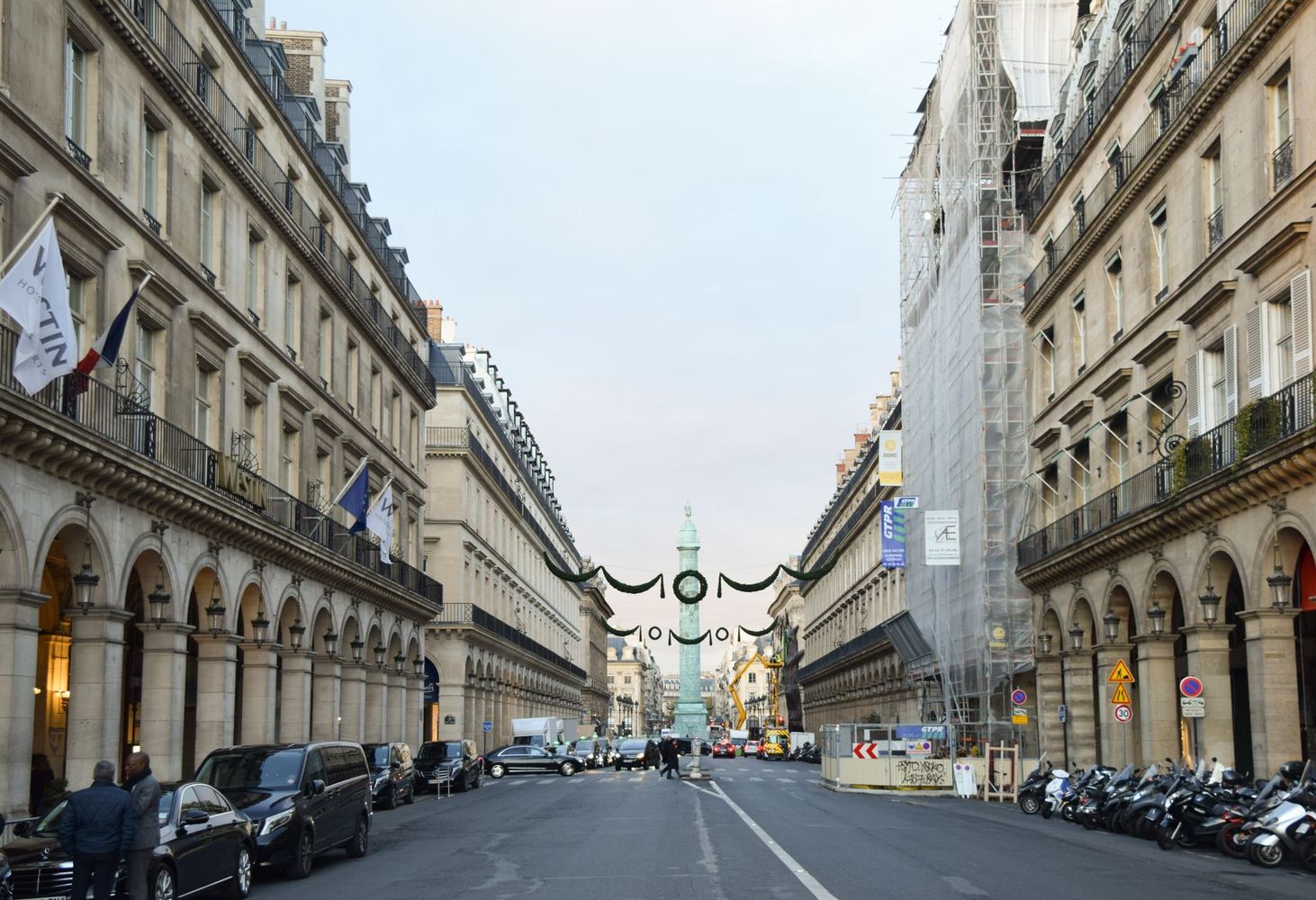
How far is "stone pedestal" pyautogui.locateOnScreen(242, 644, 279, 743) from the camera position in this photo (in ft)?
116

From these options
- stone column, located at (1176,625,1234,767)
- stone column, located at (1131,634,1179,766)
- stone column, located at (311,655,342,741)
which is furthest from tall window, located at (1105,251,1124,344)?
stone column, located at (311,655,342,741)

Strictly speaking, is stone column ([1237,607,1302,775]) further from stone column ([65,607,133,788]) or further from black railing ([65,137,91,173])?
black railing ([65,137,91,173])

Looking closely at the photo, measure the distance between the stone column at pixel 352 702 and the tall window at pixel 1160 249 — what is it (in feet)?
81.8

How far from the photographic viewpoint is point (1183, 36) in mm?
32969

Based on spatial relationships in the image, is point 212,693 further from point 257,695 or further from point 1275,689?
point 1275,689

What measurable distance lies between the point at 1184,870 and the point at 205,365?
Answer: 2152 cm

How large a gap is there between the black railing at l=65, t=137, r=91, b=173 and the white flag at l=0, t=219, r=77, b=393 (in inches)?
184

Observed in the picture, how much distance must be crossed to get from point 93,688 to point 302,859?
6.84 meters

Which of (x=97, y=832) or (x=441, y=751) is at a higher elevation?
(x=97, y=832)

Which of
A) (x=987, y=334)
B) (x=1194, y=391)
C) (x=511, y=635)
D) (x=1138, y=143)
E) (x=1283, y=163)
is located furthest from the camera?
(x=511, y=635)

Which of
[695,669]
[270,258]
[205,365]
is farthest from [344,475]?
[695,669]

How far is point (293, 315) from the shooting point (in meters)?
39.5

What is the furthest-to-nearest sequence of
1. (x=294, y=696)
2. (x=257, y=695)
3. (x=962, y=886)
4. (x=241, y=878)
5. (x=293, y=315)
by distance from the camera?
1. (x=293, y=315)
2. (x=294, y=696)
3. (x=257, y=695)
4. (x=241, y=878)
5. (x=962, y=886)

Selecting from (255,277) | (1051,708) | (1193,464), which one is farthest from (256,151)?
(1051,708)
